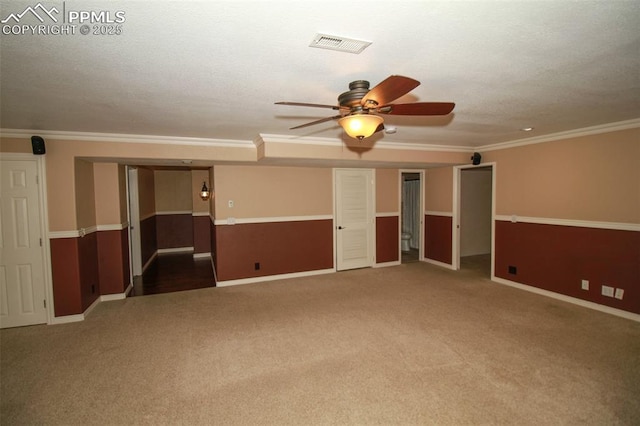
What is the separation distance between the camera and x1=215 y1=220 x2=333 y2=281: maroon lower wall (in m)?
5.21

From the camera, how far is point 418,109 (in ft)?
6.75

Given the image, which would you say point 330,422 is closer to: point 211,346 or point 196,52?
point 211,346

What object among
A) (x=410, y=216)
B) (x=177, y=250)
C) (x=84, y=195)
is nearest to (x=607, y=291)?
(x=410, y=216)

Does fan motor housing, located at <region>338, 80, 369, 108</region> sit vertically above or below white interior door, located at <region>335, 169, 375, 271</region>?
above

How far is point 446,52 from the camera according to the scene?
1834 millimetres

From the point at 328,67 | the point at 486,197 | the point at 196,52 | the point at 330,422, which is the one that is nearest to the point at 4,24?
the point at 196,52

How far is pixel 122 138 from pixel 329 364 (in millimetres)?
3754

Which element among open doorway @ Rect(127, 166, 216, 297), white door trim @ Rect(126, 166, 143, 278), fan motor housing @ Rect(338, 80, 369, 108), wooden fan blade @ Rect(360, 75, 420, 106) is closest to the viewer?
wooden fan blade @ Rect(360, 75, 420, 106)

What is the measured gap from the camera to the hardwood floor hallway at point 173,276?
5180mm

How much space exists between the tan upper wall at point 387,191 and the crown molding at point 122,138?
9.35 feet

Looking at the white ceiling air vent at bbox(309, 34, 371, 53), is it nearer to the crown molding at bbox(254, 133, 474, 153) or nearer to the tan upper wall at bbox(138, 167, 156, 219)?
the crown molding at bbox(254, 133, 474, 153)

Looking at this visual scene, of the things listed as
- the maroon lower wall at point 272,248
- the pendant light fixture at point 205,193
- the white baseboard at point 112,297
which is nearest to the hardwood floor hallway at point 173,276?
the white baseboard at point 112,297

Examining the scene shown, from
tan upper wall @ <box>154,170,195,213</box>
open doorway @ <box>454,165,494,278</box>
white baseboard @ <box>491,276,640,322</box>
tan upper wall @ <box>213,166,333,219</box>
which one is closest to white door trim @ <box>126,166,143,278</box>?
tan upper wall @ <box>154,170,195,213</box>

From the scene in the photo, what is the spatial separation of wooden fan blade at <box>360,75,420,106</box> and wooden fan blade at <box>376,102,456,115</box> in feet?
0.43
